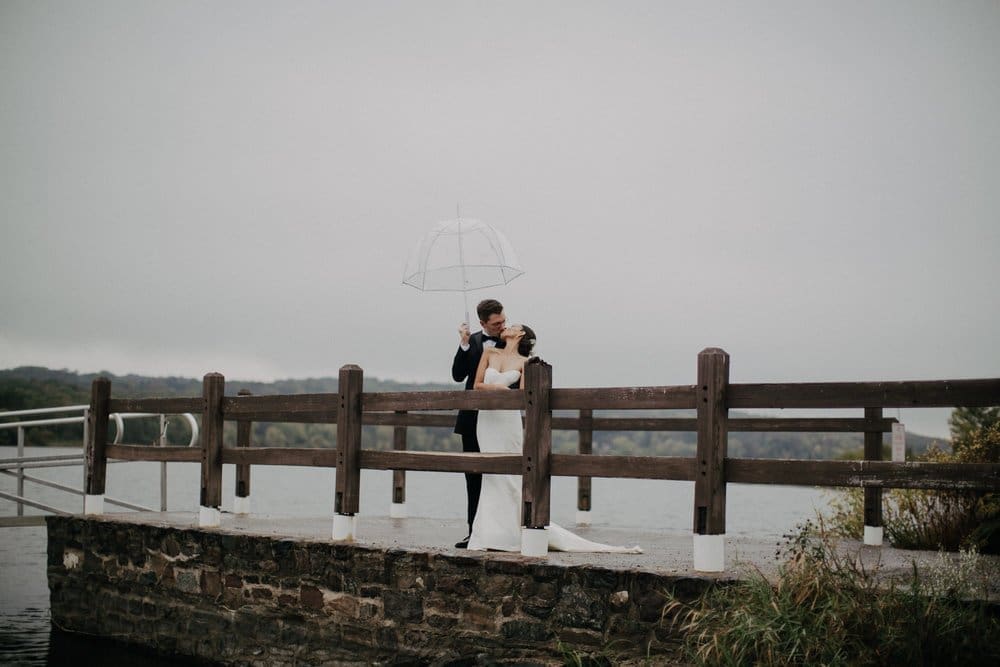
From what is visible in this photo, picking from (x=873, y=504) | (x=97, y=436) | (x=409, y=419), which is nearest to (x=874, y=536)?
(x=873, y=504)

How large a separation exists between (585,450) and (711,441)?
5649 millimetres

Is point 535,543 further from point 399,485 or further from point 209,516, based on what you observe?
point 399,485

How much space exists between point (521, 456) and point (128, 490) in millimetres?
41425

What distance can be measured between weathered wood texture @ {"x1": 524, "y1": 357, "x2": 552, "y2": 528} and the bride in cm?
81

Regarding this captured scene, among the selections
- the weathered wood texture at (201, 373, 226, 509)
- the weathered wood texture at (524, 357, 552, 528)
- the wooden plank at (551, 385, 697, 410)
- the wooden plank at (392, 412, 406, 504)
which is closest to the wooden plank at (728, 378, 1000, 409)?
the wooden plank at (551, 385, 697, 410)

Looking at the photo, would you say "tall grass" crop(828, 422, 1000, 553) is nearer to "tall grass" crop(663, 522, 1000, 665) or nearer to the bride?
the bride

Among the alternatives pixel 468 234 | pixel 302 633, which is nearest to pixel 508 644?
pixel 302 633

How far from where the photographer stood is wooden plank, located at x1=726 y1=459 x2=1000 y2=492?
6348 mm

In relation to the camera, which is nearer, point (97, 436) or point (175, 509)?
point (97, 436)

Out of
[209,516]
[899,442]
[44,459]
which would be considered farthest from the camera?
[44,459]

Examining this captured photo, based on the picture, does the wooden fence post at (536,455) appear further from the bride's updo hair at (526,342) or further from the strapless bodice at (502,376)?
the bride's updo hair at (526,342)

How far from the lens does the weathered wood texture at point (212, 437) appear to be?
421 inches

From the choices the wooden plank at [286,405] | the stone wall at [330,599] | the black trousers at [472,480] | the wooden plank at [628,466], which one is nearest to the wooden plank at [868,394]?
the wooden plank at [628,466]

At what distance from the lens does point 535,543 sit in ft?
25.8
